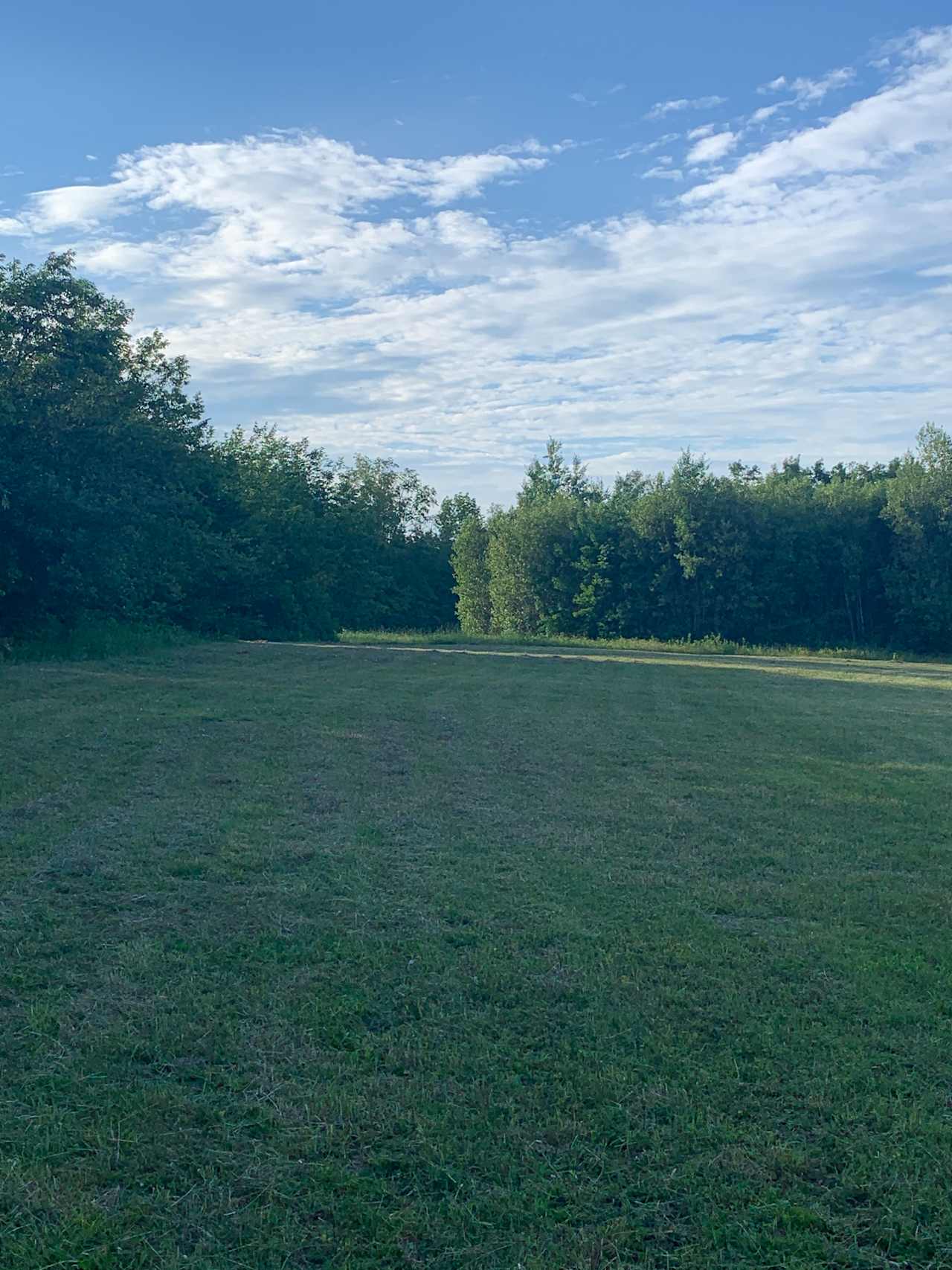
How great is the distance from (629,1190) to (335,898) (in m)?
2.62

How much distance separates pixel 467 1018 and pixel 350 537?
36.1m

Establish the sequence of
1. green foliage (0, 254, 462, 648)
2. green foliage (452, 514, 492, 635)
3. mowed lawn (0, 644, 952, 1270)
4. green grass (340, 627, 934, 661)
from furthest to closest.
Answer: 1. green foliage (452, 514, 492, 635)
2. green grass (340, 627, 934, 661)
3. green foliage (0, 254, 462, 648)
4. mowed lawn (0, 644, 952, 1270)

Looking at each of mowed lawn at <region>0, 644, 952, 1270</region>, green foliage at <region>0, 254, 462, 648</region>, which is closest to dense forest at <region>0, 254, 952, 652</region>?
green foliage at <region>0, 254, 462, 648</region>

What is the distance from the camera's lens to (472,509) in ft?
195

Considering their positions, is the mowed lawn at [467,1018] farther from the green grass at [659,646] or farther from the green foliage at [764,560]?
the green foliage at [764,560]

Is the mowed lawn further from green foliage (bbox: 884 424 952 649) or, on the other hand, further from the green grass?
green foliage (bbox: 884 424 952 649)

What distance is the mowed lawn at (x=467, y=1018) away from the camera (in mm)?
2699

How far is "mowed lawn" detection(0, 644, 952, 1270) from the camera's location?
2.70 m

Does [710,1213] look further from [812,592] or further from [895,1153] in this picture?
[812,592]

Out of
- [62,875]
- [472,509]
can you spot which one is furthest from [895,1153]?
[472,509]

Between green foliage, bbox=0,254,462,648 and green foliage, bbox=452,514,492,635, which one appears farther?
green foliage, bbox=452,514,492,635

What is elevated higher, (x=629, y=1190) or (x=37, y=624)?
(x=37, y=624)

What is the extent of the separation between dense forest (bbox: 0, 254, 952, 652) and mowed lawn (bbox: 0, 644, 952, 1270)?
9.41 meters

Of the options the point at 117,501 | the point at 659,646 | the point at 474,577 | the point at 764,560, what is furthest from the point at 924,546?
the point at 117,501
